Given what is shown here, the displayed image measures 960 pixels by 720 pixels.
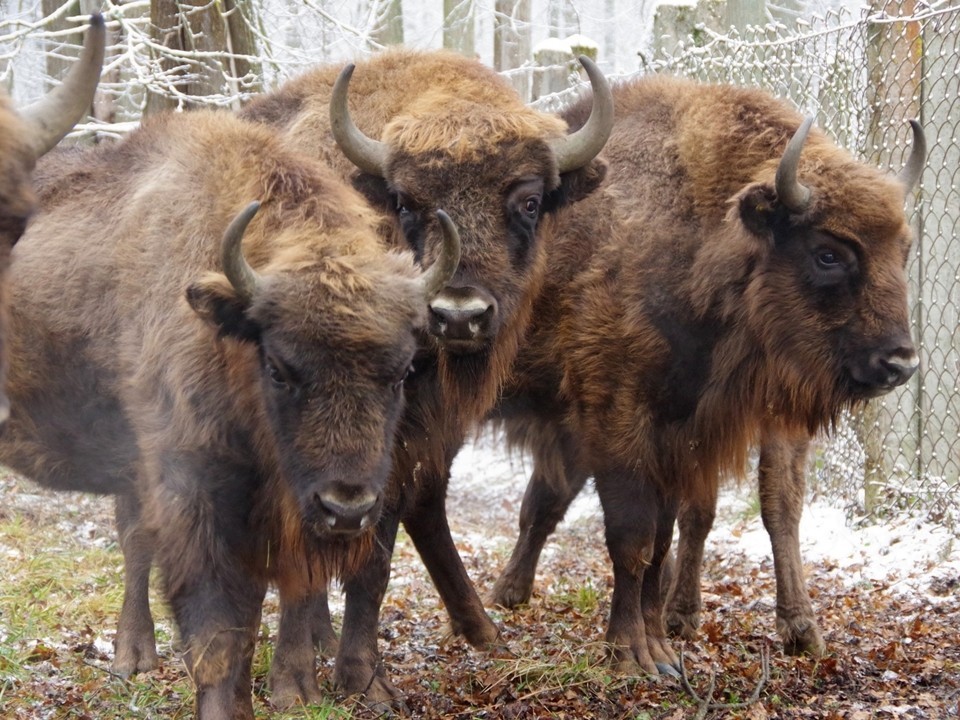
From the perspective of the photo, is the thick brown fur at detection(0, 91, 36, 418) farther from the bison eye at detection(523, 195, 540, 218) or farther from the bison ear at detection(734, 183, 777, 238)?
the bison ear at detection(734, 183, 777, 238)

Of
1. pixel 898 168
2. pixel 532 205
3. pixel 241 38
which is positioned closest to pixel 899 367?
pixel 532 205

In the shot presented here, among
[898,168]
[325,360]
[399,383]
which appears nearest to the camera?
[325,360]

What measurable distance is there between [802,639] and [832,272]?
6.68ft

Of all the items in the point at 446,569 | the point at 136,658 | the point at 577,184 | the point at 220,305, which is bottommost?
the point at 136,658

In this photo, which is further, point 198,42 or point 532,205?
point 198,42

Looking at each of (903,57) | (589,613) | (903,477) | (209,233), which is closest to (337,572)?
(209,233)

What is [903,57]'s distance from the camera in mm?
8602

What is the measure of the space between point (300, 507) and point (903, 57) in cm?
616

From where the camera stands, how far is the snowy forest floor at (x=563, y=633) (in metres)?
5.57

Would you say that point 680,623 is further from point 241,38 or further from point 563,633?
point 241,38

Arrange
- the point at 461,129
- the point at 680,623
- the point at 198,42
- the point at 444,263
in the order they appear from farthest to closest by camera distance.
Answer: the point at 198,42
the point at 680,623
the point at 461,129
the point at 444,263

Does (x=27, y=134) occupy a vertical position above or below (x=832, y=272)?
above

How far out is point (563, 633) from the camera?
689 centimetres

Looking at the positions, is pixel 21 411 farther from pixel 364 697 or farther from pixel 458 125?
pixel 458 125
